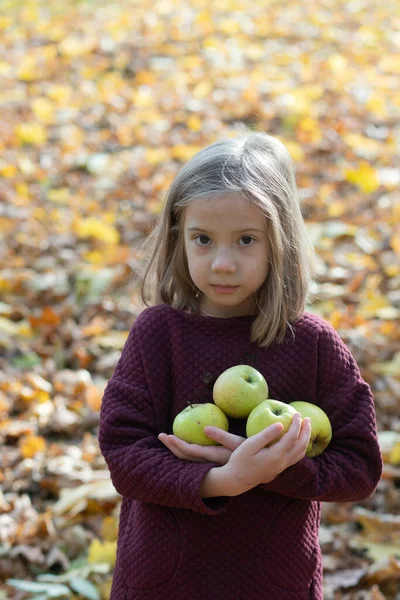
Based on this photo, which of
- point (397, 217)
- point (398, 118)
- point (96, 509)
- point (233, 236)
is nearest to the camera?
point (233, 236)

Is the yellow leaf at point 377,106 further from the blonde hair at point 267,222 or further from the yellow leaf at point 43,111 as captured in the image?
the blonde hair at point 267,222

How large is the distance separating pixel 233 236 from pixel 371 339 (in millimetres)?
2429

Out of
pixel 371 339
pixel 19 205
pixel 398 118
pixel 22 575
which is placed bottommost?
pixel 22 575

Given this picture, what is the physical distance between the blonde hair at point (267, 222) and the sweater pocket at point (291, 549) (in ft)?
1.32

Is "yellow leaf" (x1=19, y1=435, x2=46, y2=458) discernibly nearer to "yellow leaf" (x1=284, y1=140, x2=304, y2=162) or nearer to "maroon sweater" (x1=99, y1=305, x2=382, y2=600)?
"maroon sweater" (x1=99, y1=305, x2=382, y2=600)

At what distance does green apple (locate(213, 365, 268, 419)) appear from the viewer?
72.9 inches

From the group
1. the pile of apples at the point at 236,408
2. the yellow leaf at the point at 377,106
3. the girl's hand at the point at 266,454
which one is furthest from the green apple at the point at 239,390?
the yellow leaf at the point at 377,106

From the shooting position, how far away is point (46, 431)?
3828 millimetres

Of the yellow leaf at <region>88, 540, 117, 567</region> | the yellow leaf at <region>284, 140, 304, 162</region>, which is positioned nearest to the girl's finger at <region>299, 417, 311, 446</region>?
the yellow leaf at <region>88, 540, 117, 567</region>

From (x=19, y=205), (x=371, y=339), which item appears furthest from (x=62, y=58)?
(x=371, y=339)

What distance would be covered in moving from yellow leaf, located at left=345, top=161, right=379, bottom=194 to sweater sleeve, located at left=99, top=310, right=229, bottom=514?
4.10 m

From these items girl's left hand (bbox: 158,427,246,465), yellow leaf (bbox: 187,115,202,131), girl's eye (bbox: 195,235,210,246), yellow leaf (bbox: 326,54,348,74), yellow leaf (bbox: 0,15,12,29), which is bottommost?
girl's left hand (bbox: 158,427,246,465)

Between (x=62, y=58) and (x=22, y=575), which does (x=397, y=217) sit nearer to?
(x=22, y=575)

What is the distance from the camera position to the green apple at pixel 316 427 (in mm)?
1886
